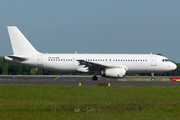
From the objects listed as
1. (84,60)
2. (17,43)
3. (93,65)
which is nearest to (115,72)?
(93,65)

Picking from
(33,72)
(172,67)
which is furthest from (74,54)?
(33,72)

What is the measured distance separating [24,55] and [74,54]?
864cm

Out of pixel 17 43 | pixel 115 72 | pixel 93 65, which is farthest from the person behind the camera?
pixel 17 43

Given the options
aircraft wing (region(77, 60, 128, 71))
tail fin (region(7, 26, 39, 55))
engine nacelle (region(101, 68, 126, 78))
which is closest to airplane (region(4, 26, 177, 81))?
tail fin (region(7, 26, 39, 55))

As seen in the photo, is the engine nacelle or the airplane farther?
the airplane

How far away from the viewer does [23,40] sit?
1676 inches

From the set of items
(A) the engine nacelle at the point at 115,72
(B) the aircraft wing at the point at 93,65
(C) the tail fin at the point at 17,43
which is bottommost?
(A) the engine nacelle at the point at 115,72

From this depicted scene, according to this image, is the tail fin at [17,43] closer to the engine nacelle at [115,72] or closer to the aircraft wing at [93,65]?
the aircraft wing at [93,65]

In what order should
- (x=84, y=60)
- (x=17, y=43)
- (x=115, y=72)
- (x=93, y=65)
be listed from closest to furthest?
1. (x=115, y=72)
2. (x=93, y=65)
3. (x=84, y=60)
4. (x=17, y=43)

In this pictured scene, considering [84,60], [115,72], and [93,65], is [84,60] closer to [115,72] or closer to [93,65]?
[93,65]

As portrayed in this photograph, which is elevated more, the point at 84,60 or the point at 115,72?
the point at 84,60

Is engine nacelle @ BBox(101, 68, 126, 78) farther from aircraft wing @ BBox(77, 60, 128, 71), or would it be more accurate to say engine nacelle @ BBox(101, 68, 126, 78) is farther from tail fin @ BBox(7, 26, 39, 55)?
tail fin @ BBox(7, 26, 39, 55)

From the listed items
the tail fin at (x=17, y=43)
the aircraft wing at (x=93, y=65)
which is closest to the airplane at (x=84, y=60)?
the tail fin at (x=17, y=43)

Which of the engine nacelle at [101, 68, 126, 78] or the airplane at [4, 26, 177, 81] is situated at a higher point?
the airplane at [4, 26, 177, 81]
